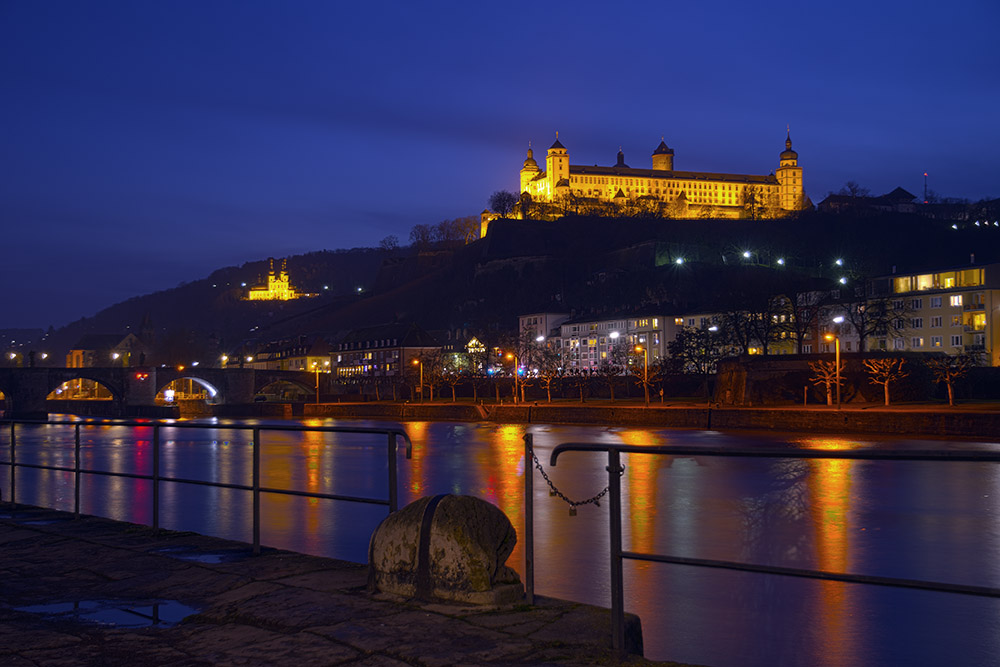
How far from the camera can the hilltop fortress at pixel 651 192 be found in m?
168

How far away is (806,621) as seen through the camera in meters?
11.5

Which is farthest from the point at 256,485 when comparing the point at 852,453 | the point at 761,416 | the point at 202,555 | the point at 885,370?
the point at 885,370

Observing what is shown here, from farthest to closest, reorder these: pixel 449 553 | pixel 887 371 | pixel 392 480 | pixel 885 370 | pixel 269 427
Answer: pixel 885 370
pixel 887 371
pixel 269 427
pixel 392 480
pixel 449 553

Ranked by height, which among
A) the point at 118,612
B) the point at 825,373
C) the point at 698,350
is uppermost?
the point at 698,350

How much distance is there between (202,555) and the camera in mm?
7762

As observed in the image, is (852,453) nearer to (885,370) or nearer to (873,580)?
(873,580)

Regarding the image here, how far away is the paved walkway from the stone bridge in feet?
252

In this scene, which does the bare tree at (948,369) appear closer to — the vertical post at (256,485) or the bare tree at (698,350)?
the bare tree at (698,350)

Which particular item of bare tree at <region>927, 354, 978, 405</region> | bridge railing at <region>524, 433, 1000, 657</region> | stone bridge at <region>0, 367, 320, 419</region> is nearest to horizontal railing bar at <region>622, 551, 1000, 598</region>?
bridge railing at <region>524, 433, 1000, 657</region>

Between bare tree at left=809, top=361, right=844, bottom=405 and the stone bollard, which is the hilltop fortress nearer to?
bare tree at left=809, top=361, right=844, bottom=405

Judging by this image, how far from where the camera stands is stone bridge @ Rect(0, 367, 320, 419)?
8025 centimetres

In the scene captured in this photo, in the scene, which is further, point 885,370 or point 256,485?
point 885,370

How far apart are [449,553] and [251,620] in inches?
47.1

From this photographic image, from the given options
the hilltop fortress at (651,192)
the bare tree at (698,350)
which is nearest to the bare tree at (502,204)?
the hilltop fortress at (651,192)
